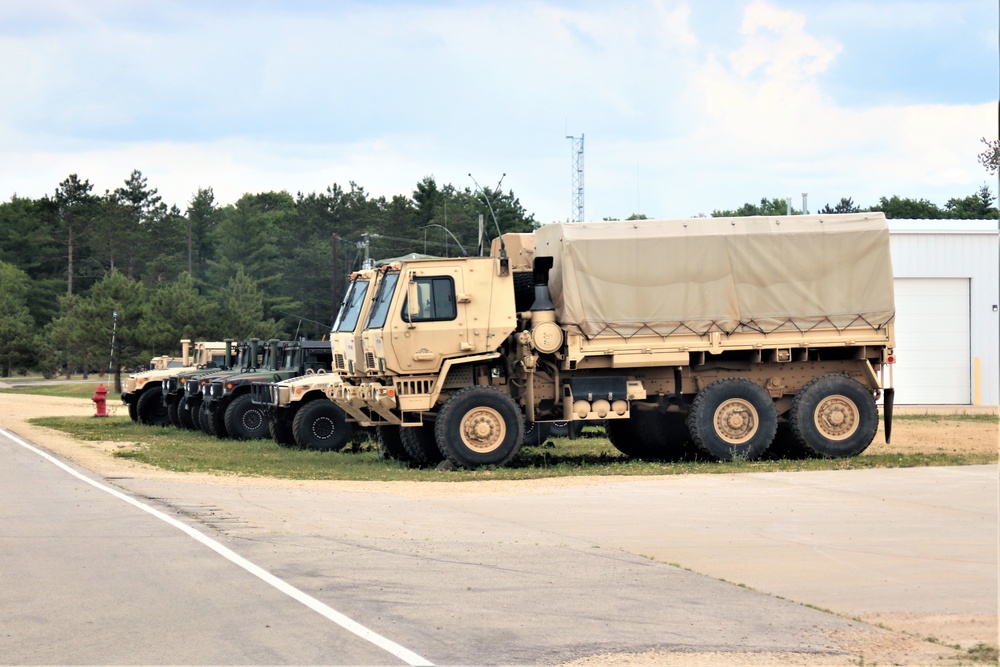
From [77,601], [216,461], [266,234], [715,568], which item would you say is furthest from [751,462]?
[266,234]

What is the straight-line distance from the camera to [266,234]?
370 feet

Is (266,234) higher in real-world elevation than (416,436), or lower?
higher

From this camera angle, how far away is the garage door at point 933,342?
4328cm

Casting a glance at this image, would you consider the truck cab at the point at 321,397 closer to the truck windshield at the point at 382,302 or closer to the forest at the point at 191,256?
the truck windshield at the point at 382,302

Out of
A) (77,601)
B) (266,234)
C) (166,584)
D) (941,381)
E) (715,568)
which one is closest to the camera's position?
(77,601)

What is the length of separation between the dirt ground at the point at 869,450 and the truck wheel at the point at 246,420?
2.50 meters

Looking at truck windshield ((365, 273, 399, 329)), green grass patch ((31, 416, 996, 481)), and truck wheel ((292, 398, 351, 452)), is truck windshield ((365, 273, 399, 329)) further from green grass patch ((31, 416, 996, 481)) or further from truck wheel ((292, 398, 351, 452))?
truck wheel ((292, 398, 351, 452))

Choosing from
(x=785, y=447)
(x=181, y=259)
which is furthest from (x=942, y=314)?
(x=181, y=259)

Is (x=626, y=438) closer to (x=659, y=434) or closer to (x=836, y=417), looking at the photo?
(x=659, y=434)

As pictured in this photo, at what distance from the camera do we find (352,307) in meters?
23.9

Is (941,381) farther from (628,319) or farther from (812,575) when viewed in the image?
(812,575)

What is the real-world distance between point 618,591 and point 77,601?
381 cm

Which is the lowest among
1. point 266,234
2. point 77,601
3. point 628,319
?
point 77,601

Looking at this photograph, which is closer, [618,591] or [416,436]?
[618,591]
